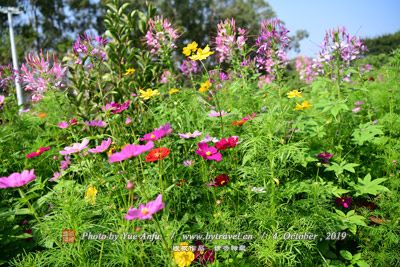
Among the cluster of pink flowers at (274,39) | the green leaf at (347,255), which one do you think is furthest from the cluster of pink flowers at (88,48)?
the green leaf at (347,255)

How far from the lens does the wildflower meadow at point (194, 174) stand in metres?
1.54

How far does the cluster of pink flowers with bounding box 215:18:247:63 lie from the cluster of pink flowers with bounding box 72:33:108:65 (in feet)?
3.22

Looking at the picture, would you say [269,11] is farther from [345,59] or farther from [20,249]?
[20,249]

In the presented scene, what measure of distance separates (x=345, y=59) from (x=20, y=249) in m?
2.96

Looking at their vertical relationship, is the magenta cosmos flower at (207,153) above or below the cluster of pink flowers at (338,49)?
below

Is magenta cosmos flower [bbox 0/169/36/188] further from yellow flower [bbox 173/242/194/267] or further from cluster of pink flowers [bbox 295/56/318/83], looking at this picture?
cluster of pink flowers [bbox 295/56/318/83]

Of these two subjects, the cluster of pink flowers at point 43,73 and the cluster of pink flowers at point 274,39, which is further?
the cluster of pink flowers at point 274,39

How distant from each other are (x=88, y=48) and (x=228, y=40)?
3.68 feet

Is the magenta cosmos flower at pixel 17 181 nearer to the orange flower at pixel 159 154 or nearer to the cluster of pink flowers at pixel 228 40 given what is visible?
the orange flower at pixel 159 154

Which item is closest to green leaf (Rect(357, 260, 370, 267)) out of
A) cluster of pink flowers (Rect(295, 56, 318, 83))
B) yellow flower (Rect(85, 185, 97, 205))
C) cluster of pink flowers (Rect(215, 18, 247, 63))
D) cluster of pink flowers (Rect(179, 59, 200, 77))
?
yellow flower (Rect(85, 185, 97, 205))

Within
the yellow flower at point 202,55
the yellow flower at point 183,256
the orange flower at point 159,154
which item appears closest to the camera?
the yellow flower at point 183,256

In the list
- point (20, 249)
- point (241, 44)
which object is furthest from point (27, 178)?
point (241, 44)

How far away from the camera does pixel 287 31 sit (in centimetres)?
281

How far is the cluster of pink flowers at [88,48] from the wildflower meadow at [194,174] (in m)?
0.01
